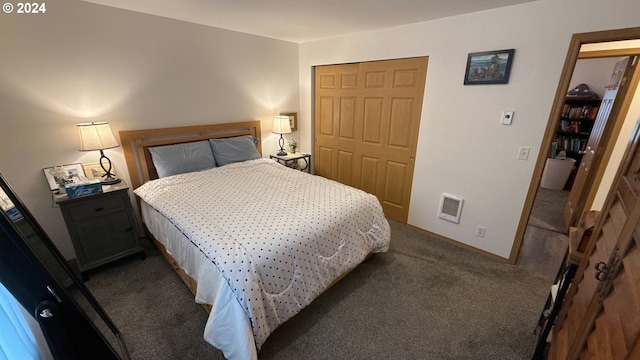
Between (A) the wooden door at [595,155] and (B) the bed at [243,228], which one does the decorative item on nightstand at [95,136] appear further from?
(A) the wooden door at [595,155]

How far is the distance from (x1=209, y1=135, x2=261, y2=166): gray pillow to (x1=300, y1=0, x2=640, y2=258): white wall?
1.66 metres

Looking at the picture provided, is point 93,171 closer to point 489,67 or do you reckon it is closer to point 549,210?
point 489,67

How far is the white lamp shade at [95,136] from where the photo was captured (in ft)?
6.95

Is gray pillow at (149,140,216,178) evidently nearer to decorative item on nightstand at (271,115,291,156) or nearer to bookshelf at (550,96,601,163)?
decorative item on nightstand at (271,115,291,156)

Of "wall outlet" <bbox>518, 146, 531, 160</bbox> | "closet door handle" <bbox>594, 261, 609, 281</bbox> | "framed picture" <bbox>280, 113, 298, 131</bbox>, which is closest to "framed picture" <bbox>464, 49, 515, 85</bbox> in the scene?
"wall outlet" <bbox>518, 146, 531, 160</bbox>

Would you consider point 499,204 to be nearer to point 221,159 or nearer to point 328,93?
point 328,93

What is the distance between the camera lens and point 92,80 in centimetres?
228

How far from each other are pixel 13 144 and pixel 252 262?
7.25 ft

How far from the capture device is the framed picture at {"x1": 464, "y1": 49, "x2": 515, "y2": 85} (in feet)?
7.18

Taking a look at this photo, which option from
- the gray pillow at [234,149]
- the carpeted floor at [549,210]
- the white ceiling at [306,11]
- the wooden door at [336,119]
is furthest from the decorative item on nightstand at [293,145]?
the carpeted floor at [549,210]

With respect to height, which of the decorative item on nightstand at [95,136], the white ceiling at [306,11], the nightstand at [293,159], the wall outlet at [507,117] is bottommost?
the nightstand at [293,159]

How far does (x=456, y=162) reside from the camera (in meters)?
2.67

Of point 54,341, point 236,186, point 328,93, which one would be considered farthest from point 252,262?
point 328,93

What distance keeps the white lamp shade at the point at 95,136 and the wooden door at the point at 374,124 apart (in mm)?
2527
